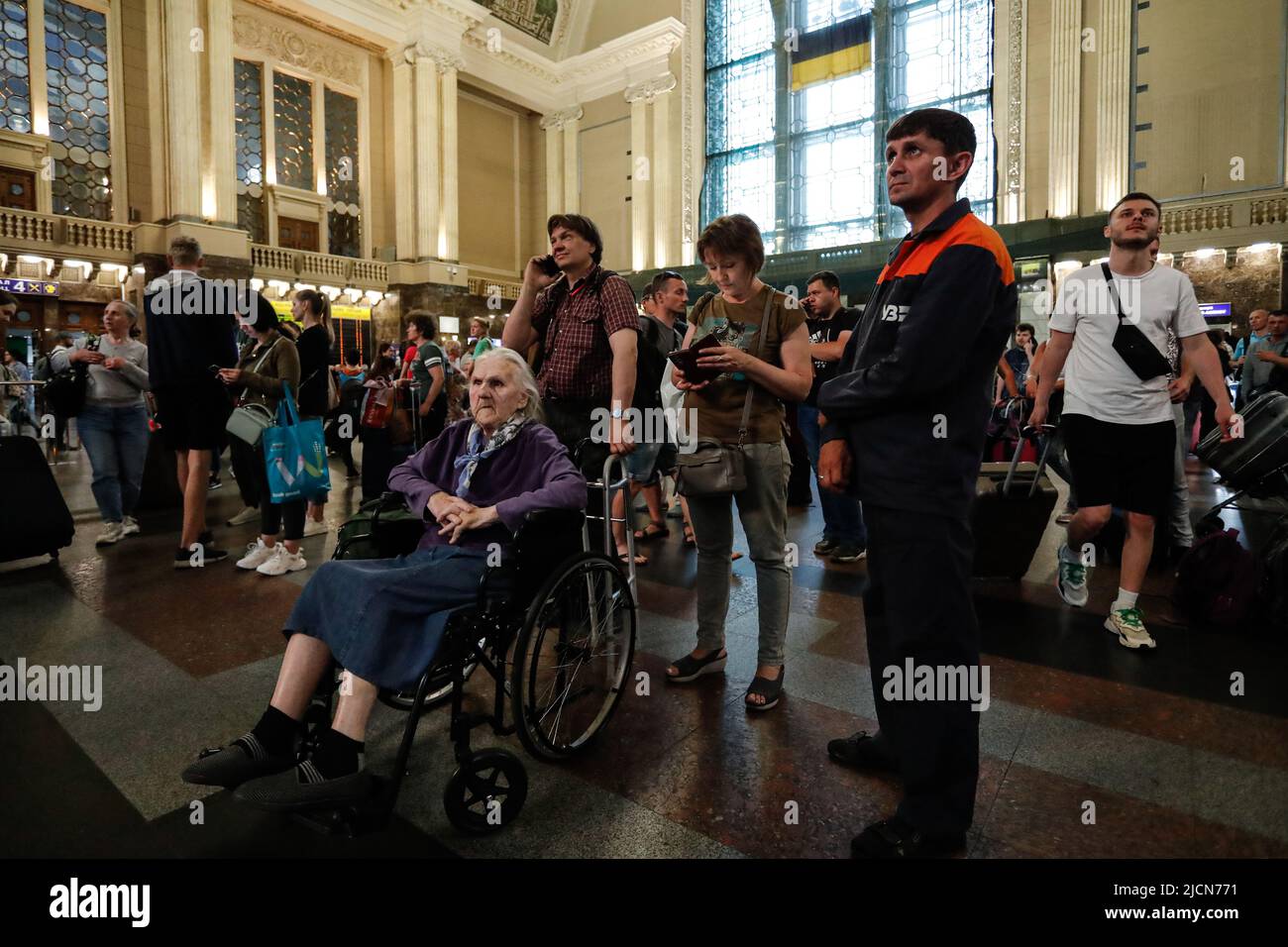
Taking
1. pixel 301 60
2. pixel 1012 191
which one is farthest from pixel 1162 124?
pixel 301 60

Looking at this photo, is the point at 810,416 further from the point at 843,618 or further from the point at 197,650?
the point at 197,650

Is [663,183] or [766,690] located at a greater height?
[663,183]

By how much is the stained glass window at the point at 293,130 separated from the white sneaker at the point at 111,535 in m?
18.4

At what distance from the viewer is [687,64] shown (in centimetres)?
2198

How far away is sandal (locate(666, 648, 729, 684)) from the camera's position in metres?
2.74

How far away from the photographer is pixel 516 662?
1.82m

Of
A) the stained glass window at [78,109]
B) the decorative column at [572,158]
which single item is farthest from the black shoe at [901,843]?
the decorative column at [572,158]

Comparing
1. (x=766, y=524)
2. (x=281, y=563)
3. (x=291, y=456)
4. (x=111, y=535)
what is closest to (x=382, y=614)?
(x=766, y=524)

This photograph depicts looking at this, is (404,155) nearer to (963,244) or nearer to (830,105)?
(830,105)

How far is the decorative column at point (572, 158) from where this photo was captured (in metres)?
26.2

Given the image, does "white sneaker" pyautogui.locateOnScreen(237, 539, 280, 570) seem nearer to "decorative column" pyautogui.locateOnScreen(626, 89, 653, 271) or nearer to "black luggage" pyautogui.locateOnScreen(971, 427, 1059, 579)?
"black luggage" pyautogui.locateOnScreen(971, 427, 1059, 579)

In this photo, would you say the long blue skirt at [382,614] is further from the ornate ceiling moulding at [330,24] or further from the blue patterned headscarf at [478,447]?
the ornate ceiling moulding at [330,24]

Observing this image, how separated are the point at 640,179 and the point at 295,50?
10481 millimetres
